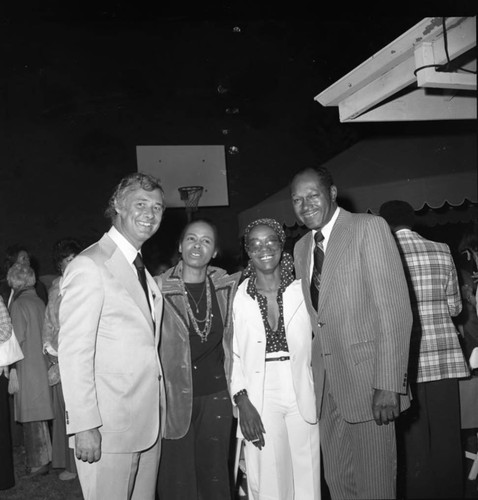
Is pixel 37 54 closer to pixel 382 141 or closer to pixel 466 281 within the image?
pixel 382 141

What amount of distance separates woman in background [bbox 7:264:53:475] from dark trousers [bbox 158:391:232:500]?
2.40 m

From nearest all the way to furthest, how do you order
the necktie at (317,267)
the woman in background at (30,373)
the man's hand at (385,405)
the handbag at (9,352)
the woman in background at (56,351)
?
the man's hand at (385,405), the necktie at (317,267), the handbag at (9,352), the woman in background at (56,351), the woman in background at (30,373)

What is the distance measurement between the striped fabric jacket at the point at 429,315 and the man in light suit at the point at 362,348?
101 cm

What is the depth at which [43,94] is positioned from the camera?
8109 millimetres

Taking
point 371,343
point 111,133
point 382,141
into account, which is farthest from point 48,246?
point 371,343

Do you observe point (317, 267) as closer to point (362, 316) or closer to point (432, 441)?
point (362, 316)

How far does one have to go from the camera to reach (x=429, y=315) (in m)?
3.53

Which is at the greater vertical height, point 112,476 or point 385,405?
Answer: point 385,405

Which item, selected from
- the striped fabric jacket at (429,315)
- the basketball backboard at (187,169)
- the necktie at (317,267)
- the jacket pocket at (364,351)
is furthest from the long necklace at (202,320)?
the basketball backboard at (187,169)

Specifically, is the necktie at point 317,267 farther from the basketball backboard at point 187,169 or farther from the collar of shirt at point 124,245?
the basketball backboard at point 187,169

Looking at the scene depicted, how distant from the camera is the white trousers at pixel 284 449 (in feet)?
9.04

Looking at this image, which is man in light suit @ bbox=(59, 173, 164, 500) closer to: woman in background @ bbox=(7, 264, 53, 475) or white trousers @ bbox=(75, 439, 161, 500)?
white trousers @ bbox=(75, 439, 161, 500)

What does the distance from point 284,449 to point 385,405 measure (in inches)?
25.2

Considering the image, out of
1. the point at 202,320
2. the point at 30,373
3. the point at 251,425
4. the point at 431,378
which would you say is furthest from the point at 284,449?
the point at 30,373
